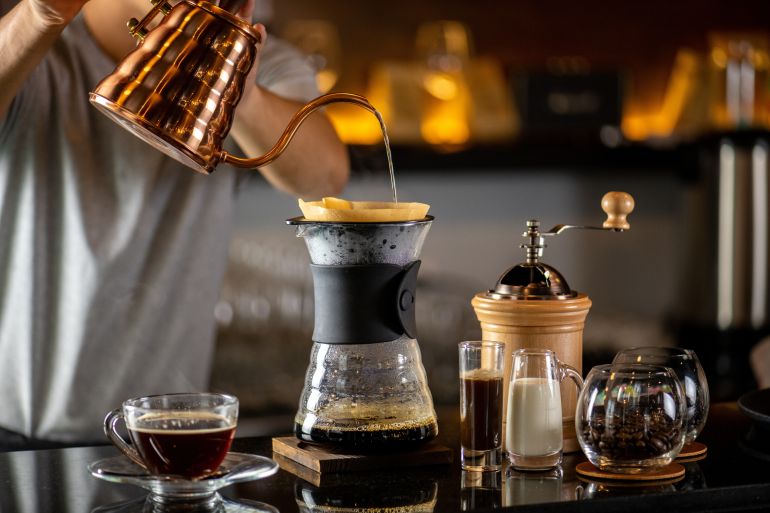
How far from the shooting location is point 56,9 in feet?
4.04

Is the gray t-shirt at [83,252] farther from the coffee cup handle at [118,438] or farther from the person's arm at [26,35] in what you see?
the coffee cup handle at [118,438]

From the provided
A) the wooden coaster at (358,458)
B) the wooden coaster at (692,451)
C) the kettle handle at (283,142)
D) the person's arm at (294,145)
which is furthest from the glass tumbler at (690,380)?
the person's arm at (294,145)

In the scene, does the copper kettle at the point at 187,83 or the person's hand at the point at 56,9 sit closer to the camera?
the copper kettle at the point at 187,83

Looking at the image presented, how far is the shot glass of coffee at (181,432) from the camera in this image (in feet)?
3.28

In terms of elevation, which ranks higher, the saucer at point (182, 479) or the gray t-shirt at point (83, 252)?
the gray t-shirt at point (83, 252)

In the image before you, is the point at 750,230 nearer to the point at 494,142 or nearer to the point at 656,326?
the point at 656,326

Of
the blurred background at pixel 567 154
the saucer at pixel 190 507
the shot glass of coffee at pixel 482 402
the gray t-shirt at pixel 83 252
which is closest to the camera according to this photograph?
the saucer at pixel 190 507

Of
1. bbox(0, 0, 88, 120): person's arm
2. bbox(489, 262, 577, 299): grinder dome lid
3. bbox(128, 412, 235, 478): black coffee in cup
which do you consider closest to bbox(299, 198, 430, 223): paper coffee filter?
bbox(489, 262, 577, 299): grinder dome lid

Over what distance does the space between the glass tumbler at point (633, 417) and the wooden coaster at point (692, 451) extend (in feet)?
0.24

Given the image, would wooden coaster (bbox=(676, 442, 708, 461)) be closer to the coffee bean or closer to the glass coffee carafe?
the coffee bean

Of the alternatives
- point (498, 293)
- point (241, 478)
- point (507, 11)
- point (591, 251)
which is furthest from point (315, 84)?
point (591, 251)

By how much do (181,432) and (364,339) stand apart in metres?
0.22

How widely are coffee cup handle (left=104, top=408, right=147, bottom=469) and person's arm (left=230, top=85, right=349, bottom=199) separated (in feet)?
→ 1.93

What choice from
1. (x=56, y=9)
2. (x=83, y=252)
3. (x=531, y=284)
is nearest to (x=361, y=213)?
(x=531, y=284)
